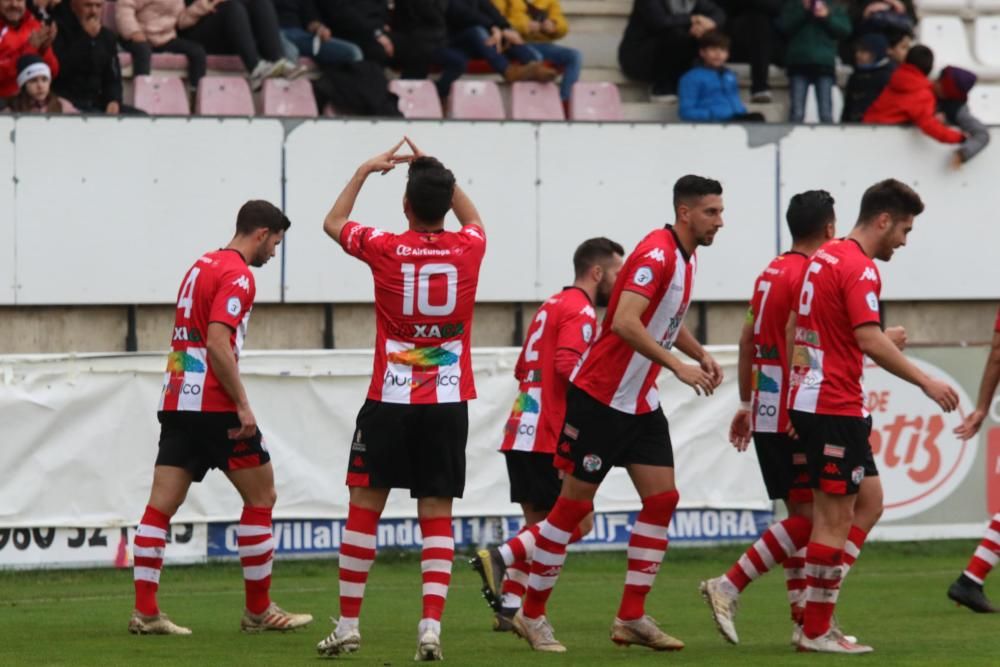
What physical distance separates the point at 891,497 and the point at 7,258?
23.9 ft

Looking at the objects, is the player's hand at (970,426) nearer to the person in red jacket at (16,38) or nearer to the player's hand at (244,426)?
the player's hand at (244,426)

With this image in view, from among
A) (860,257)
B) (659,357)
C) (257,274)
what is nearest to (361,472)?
(659,357)

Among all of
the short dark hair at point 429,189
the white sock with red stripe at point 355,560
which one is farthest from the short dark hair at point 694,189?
the white sock with red stripe at point 355,560

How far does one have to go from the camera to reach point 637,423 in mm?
8953

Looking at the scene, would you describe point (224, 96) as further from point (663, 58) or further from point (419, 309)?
point (419, 309)

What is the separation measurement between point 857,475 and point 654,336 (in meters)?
1.12

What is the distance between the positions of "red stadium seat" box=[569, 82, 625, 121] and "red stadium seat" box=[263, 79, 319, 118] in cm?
258

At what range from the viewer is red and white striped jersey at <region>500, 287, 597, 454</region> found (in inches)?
404

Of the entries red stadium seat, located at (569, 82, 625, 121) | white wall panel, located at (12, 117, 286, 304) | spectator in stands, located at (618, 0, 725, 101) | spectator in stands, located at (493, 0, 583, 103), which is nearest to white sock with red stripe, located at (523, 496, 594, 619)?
white wall panel, located at (12, 117, 286, 304)

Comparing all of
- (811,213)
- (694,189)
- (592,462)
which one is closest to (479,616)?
(592,462)

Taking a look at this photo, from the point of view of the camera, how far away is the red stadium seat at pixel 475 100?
17.6m

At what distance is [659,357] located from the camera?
28.0 ft

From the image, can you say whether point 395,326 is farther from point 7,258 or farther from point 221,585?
point 7,258

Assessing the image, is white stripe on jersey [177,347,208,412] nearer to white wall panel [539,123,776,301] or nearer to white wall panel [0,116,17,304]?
white wall panel [0,116,17,304]
